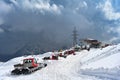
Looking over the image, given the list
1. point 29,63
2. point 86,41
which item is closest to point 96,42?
point 86,41

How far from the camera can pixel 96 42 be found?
394 feet

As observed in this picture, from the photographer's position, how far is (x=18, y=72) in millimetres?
33531

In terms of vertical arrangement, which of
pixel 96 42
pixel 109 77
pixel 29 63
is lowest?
pixel 109 77

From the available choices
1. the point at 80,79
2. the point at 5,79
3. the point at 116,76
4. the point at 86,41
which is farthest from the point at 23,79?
the point at 86,41

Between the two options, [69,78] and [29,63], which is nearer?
[69,78]

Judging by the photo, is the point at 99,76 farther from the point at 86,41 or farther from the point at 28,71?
the point at 86,41

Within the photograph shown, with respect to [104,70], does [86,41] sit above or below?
above

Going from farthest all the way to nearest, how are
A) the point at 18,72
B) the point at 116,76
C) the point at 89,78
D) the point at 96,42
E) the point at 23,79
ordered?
the point at 96,42
the point at 18,72
the point at 23,79
the point at 89,78
the point at 116,76

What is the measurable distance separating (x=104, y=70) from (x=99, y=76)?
2782mm

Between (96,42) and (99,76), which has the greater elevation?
(96,42)

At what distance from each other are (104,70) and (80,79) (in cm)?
398

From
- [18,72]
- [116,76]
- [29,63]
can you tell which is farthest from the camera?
[29,63]

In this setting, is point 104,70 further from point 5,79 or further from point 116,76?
point 5,79

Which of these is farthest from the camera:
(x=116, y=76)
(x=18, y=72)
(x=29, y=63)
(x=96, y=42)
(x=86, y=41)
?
(x=86, y=41)
